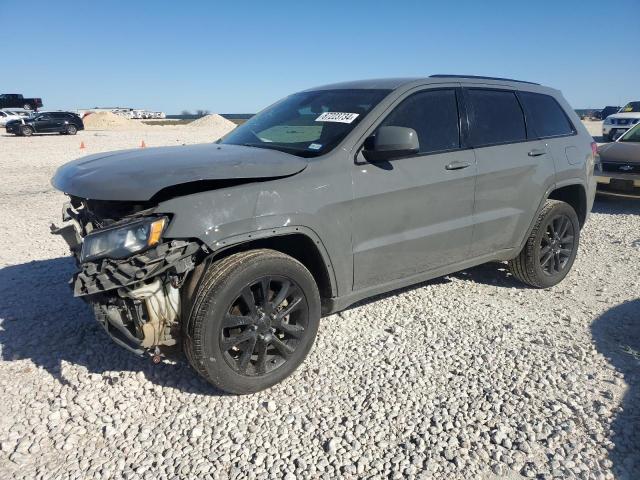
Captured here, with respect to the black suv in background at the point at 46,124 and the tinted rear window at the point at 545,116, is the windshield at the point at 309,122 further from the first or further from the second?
the black suv in background at the point at 46,124

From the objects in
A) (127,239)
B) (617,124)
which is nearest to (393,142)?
(127,239)

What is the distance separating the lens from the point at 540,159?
4.47 m

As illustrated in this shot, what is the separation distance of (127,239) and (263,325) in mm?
951

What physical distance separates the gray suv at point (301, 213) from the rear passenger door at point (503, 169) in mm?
14

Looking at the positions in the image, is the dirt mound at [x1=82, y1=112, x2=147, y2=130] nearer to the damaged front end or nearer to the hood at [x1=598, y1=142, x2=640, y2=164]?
the hood at [x1=598, y1=142, x2=640, y2=164]

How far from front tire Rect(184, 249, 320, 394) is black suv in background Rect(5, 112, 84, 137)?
3245 cm

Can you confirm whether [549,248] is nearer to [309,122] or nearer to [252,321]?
[309,122]

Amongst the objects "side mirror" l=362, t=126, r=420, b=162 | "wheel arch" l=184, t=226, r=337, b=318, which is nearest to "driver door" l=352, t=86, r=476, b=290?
"side mirror" l=362, t=126, r=420, b=162

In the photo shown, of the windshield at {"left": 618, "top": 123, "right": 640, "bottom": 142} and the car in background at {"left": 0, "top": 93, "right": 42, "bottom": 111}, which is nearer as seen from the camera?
the windshield at {"left": 618, "top": 123, "right": 640, "bottom": 142}

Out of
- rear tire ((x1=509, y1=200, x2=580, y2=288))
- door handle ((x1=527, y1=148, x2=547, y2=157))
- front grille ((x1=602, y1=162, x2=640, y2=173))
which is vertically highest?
door handle ((x1=527, y1=148, x2=547, y2=157))

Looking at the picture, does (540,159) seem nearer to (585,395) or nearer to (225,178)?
(585,395)

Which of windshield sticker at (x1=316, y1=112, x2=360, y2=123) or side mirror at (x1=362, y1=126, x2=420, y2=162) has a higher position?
windshield sticker at (x1=316, y1=112, x2=360, y2=123)

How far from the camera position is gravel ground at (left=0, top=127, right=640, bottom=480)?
2523mm

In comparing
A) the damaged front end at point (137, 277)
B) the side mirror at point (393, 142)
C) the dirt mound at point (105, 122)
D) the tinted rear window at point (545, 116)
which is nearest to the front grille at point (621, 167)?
the tinted rear window at point (545, 116)
